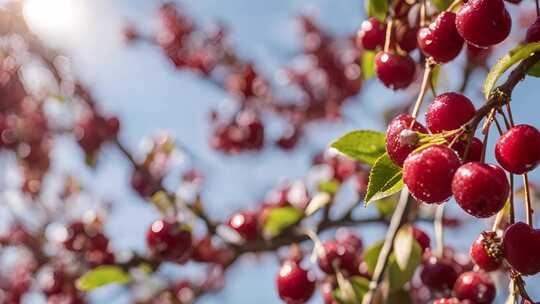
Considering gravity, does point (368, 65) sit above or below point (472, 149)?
below

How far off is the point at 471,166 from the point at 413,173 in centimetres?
11

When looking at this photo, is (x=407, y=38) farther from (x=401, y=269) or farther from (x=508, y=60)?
(x=401, y=269)

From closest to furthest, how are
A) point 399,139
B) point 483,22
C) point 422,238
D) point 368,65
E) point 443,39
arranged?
point 399,139 < point 483,22 < point 443,39 < point 422,238 < point 368,65

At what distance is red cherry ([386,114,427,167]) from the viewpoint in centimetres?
132

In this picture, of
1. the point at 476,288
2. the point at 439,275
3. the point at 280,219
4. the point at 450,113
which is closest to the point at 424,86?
the point at 450,113

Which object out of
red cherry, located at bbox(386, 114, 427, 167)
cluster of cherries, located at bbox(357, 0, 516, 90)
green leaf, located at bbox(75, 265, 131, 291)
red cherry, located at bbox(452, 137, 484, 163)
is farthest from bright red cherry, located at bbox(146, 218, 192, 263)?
red cherry, located at bbox(452, 137, 484, 163)

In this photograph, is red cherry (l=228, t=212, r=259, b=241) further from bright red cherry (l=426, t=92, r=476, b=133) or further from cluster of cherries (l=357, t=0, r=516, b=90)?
bright red cherry (l=426, t=92, r=476, b=133)

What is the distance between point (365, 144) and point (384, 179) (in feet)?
1.39

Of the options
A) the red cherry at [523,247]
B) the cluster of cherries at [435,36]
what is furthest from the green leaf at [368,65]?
the red cherry at [523,247]

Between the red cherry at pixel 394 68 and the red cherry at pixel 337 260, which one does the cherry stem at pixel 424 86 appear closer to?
the red cherry at pixel 394 68

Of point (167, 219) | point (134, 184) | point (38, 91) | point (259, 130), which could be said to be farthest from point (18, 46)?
point (167, 219)

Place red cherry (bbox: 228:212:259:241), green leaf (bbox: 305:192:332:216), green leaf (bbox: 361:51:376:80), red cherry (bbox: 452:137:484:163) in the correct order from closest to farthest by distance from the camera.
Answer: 1. red cherry (bbox: 452:137:484:163)
2. green leaf (bbox: 361:51:376:80)
3. green leaf (bbox: 305:192:332:216)
4. red cherry (bbox: 228:212:259:241)

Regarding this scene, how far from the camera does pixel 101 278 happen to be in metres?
2.96

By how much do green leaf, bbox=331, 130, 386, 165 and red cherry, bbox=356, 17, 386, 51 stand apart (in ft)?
1.28
